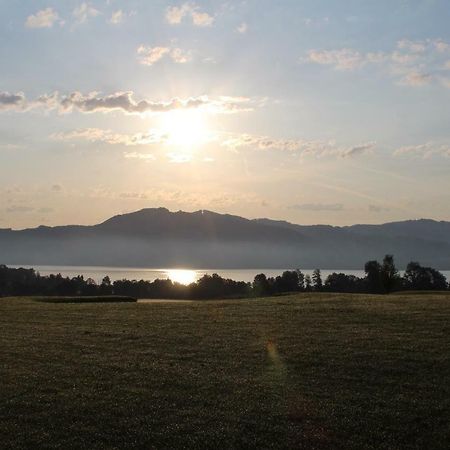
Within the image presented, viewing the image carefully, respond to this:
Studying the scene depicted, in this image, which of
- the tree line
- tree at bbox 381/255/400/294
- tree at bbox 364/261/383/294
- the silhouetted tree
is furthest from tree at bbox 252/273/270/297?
tree at bbox 381/255/400/294

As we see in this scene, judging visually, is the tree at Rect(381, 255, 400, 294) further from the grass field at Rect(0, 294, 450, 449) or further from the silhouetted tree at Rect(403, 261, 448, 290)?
the grass field at Rect(0, 294, 450, 449)

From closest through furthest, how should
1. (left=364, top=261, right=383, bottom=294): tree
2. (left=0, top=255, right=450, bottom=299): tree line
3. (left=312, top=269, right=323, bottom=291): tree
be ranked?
(left=364, top=261, right=383, bottom=294): tree → (left=0, top=255, right=450, bottom=299): tree line → (left=312, top=269, right=323, bottom=291): tree

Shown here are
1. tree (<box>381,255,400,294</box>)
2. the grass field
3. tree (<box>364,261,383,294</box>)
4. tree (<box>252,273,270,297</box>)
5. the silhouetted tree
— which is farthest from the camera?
the silhouetted tree

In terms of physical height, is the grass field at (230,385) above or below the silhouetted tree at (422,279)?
below

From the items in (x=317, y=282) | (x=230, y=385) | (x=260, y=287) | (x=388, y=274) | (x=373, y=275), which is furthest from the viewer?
(x=317, y=282)

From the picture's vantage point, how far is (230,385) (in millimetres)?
18562

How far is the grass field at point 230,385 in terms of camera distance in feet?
48.4

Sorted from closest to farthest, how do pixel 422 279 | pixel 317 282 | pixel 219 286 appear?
1. pixel 422 279
2. pixel 317 282
3. pixel 219 286

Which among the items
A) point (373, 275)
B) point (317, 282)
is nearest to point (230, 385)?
point (373, 275)

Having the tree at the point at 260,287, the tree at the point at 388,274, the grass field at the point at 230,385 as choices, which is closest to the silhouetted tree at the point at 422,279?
the tree at the point at 260,287

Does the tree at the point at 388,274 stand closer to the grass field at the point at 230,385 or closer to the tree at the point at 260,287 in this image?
the tree at the point at 260,287

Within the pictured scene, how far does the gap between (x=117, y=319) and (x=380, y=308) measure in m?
17.5

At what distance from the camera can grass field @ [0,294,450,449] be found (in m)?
14.8

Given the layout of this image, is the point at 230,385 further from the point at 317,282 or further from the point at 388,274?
the point at 317,282
